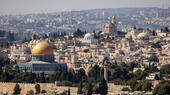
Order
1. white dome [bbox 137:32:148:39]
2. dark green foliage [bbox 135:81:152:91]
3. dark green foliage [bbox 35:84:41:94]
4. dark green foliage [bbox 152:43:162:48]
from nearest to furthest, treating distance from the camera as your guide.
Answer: dark green foliage [bbox 135:81:152:91]
dark green foliage [bbox 35:84:41:94]
dark green foliage [bbox 152:43:162:48]
white dome [bbox 137:32:148:39]

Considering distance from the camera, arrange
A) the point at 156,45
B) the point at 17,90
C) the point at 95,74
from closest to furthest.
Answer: the point at 17,90 → the point at 95,74 → the point at 156,45

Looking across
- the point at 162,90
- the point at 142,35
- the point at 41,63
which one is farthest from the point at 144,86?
the point at 142,35

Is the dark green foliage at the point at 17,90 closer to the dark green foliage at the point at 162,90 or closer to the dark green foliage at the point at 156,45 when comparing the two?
the dark green foliage at the point at 162,90

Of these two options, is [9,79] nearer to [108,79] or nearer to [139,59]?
[108,79]

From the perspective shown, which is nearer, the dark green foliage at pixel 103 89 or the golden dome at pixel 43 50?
the dark green foliage at pixel 103 89

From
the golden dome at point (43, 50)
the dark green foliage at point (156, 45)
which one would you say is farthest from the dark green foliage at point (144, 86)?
the dark green foliage at point (156, 45)

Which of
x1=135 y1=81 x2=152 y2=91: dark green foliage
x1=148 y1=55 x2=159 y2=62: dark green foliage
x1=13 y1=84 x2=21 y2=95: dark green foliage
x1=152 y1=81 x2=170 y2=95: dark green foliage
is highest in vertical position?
x1=152 y1=81 x2=170 y2=95: dark green foliage

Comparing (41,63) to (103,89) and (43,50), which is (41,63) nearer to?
(43,50)

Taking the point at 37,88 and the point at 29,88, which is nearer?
the point at 37,88

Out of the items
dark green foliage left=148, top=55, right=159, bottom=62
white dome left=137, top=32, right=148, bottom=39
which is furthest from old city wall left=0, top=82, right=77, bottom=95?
white dome left=137, top=32, right=148, bottom=39

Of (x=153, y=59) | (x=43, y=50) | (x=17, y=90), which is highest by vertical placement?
(x=43, y=50)

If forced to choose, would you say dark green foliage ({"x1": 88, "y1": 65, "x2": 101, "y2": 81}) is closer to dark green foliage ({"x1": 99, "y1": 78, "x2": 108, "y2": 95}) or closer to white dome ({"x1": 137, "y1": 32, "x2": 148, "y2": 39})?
dark green foliage ({"x1": 99, "y1": 78, "x2": 108, "y2": 95})

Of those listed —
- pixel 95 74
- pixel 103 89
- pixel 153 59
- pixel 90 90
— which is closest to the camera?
pixel 90 90
